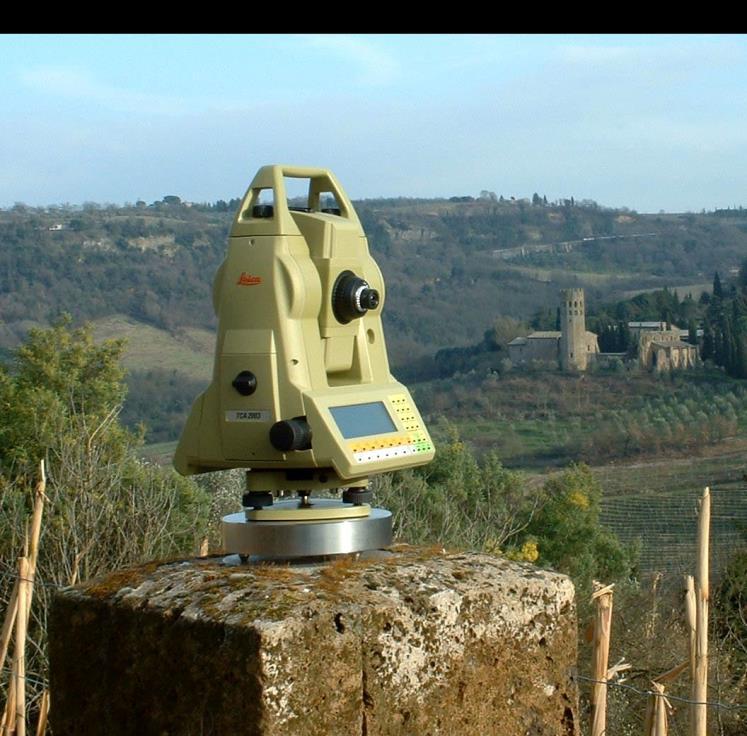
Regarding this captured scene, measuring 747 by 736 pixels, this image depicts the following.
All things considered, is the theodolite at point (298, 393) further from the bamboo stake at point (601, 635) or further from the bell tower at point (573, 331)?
the bell tower at point (573, 331)

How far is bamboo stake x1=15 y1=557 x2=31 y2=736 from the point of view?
16.3 ft

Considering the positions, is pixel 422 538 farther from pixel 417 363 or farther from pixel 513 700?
pixel 417 363

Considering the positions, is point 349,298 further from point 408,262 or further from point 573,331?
point 573,331

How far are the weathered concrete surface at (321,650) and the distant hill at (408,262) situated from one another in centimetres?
4234

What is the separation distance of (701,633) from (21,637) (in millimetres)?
2618

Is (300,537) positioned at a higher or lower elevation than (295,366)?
lower

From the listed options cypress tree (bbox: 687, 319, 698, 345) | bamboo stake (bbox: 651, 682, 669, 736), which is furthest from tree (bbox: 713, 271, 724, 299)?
bamboo stake (bbox: 651, 682, 669, 736)

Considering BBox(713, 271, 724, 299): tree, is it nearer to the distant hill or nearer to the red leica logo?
the distant hill

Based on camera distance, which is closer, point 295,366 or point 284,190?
point 295,366

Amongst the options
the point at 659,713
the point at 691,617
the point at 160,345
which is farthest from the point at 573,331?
the point at 659,713

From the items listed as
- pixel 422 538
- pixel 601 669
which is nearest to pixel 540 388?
pixel 422 538

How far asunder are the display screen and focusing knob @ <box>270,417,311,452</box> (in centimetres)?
9

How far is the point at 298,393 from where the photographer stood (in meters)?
3.46

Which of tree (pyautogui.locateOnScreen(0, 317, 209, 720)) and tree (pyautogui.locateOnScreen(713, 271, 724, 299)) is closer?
tree (pyautogui.locateOnScreen(0, 317, 209, 720))
